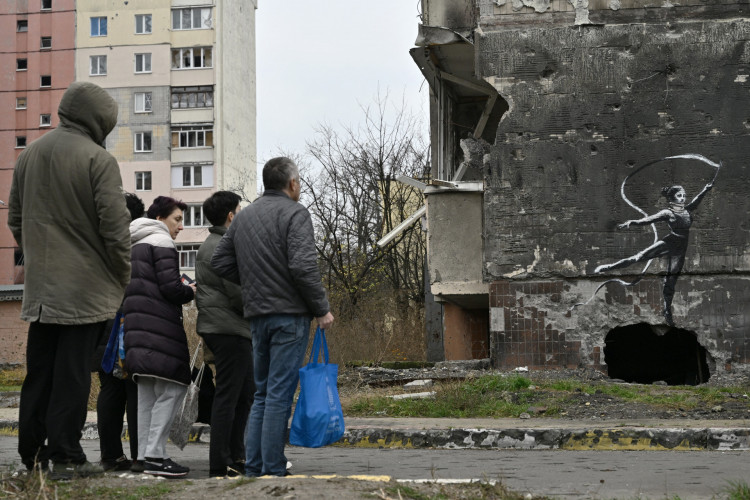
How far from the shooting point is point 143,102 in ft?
188

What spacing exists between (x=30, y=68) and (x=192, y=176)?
1232 centimetres

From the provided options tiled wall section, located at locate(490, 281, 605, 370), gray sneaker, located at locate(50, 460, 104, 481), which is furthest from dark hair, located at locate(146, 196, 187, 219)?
tiled wall section, located at locate(490, 281, 605, 370)

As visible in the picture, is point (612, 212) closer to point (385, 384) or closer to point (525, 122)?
point (525, 122)

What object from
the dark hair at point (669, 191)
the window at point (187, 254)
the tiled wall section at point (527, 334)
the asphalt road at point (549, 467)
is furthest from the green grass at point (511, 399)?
the window at point (187, 254)

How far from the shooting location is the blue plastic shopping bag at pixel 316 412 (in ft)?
19.4

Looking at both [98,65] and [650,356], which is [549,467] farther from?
[98,65]

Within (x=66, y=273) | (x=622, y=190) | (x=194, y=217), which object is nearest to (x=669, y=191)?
(x=622, y=190)

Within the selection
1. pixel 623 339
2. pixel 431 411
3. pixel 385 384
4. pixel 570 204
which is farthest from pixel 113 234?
pixel 623 339

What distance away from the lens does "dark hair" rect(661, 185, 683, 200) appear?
15836mm

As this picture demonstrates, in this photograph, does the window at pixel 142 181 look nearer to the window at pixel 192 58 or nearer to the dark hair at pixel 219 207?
the window at pixel 192 58

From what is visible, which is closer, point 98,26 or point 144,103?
point 144,103

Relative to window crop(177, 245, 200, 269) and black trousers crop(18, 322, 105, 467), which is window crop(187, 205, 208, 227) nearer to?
window crop(177, 245, 200, 269)

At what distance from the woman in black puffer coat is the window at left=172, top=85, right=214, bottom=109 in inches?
2007

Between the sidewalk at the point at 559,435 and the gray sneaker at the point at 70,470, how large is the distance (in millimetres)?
3562
